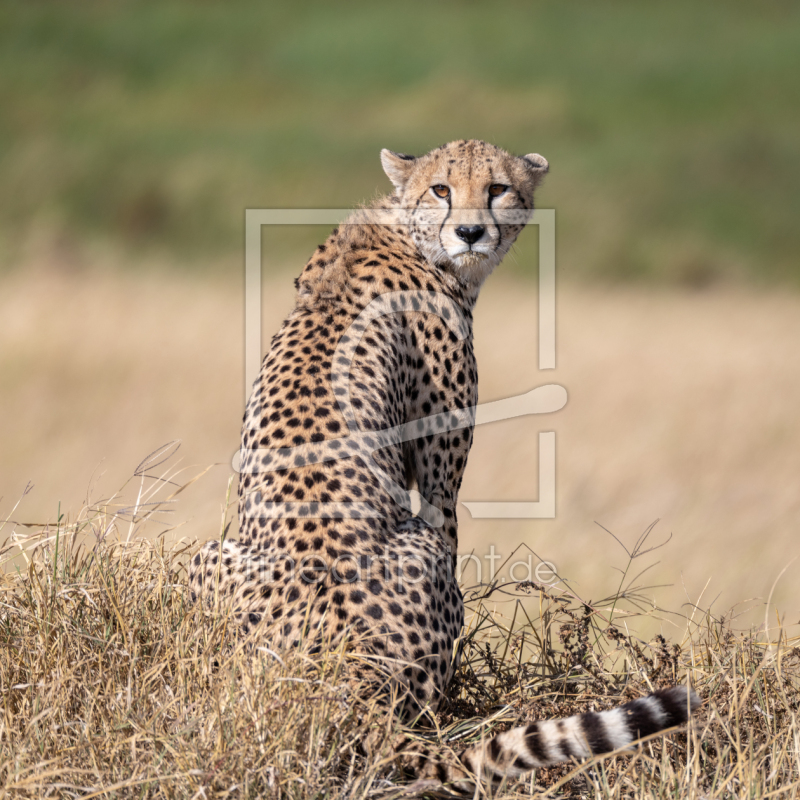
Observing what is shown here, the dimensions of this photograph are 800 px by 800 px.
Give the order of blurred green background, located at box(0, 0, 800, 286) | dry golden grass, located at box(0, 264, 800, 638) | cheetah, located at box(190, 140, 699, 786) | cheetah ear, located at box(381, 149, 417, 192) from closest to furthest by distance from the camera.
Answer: cheetah, located at box(190, 140, 699, 786) → cheetah ear, located at box(381, 149, 417, 192) → dry golden grass, located at box(0, 264, 800, 638) → blurred green background, located at box(0, 0, 800, 286)

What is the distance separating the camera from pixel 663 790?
2105mm

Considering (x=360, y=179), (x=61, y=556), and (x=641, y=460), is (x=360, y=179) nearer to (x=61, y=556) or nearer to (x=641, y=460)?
(x=641, y=460)

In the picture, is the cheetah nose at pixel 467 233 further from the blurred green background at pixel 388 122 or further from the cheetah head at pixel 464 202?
the blurred green background at pixel 388 122

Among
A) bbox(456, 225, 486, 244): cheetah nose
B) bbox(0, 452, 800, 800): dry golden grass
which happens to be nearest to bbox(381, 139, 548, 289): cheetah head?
bbox(456, 225, 486, 244): cheetah nose

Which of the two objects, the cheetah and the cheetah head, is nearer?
the cheetah

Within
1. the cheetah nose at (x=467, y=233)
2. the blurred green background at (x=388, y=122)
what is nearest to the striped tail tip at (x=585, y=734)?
the cheetah nose at (x=467, y=233)

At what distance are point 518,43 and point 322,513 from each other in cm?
2154

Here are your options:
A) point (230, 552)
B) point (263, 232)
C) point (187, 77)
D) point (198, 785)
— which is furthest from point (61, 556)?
point (187, 77)

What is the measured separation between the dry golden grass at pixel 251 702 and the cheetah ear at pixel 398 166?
1320 millimetres

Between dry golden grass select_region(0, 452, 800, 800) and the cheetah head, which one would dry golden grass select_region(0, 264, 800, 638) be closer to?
the cheetah head

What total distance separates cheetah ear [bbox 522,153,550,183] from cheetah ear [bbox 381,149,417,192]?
362 millimetres

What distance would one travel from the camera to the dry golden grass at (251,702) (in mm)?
1967

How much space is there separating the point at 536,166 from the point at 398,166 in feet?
1.48

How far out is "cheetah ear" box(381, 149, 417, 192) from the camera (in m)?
3.44
